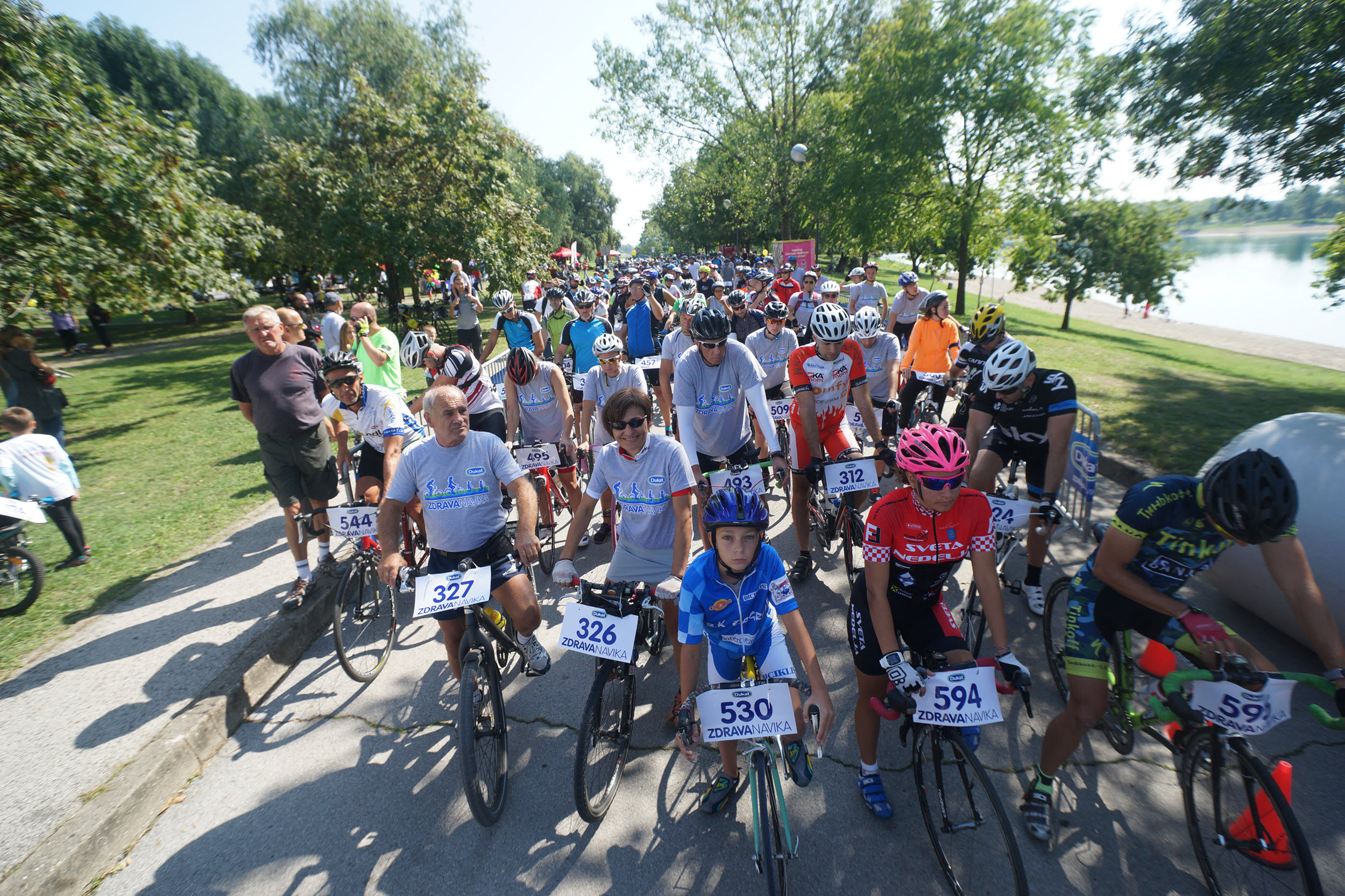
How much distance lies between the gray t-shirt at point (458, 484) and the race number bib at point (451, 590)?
33 centimetres

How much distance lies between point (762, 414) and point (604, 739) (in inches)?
109

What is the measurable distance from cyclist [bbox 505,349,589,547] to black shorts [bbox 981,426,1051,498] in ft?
12.6

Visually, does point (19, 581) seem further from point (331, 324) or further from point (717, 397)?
point (717, 397)

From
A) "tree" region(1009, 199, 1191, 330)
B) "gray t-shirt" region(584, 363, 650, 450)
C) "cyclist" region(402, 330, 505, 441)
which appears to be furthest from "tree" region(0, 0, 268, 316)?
"tree" region(1009, 199, 1191, 330)

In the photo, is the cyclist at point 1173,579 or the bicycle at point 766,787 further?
the bicycle at point 766,787

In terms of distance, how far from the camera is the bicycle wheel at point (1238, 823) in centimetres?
241

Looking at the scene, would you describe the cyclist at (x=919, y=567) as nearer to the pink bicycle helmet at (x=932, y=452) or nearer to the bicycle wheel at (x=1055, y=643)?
the pink bicycle helmet at (x=932, y=452)

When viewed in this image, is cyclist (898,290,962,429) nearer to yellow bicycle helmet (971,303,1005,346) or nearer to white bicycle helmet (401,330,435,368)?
yellow bicycle helmet (971,303,1005,346)

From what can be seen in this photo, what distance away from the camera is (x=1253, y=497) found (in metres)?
2.39

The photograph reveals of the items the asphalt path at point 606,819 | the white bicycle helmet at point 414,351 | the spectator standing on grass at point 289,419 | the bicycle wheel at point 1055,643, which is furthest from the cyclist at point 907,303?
the spectator standing on grass at point 289,419

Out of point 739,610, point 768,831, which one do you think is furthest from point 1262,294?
point 768,831

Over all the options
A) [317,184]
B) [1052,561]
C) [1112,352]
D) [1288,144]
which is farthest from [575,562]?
[317,184]

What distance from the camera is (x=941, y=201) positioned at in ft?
72.8

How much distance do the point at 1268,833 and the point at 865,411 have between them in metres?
3.59
